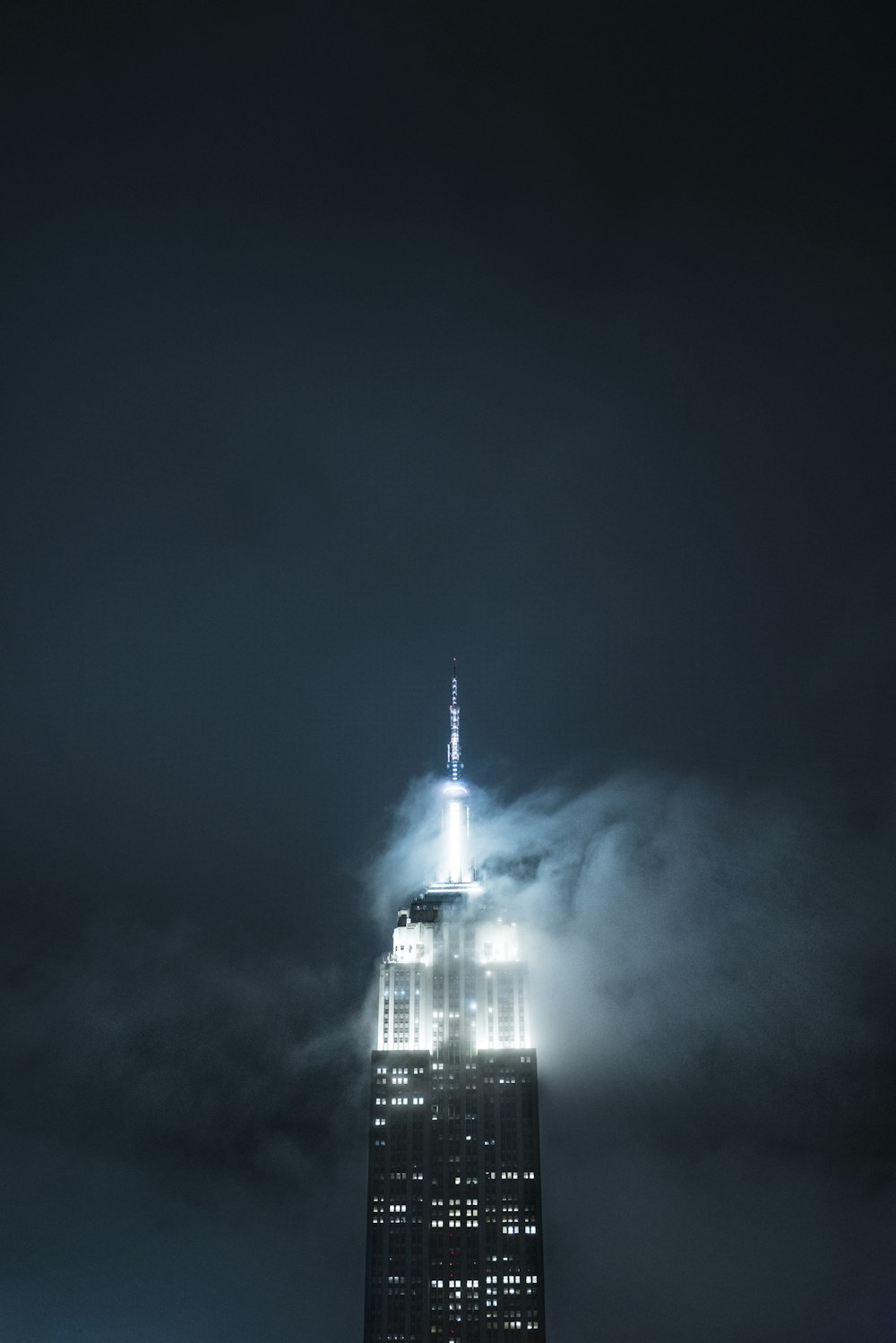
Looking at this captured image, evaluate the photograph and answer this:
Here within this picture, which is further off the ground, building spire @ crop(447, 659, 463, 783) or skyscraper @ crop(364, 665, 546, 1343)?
building spire @ crop(447, 659, 463, 783)

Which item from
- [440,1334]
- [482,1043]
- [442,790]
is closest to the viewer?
[440,1334]

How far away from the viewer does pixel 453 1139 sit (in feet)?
521

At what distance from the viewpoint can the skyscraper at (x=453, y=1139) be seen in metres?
149

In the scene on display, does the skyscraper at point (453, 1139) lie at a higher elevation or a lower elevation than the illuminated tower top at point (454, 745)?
lower

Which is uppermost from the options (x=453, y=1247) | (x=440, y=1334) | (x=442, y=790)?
(x=442, y=790)

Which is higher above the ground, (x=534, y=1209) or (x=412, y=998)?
(x=412, y=998)

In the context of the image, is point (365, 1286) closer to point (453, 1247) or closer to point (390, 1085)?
point (453, 1247)

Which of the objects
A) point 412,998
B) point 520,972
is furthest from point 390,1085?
point 520,972

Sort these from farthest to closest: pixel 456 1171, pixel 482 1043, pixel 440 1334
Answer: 1. pixel 482 1043
2. pixel 456 1171
3. pixel 440 1334

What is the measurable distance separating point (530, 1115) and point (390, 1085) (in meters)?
18.5

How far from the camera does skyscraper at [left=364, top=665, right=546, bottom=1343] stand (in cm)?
14875

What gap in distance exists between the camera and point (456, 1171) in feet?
514

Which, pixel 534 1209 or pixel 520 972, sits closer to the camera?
pixel 534 1209

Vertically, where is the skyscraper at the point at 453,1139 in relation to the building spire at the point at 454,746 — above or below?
below
